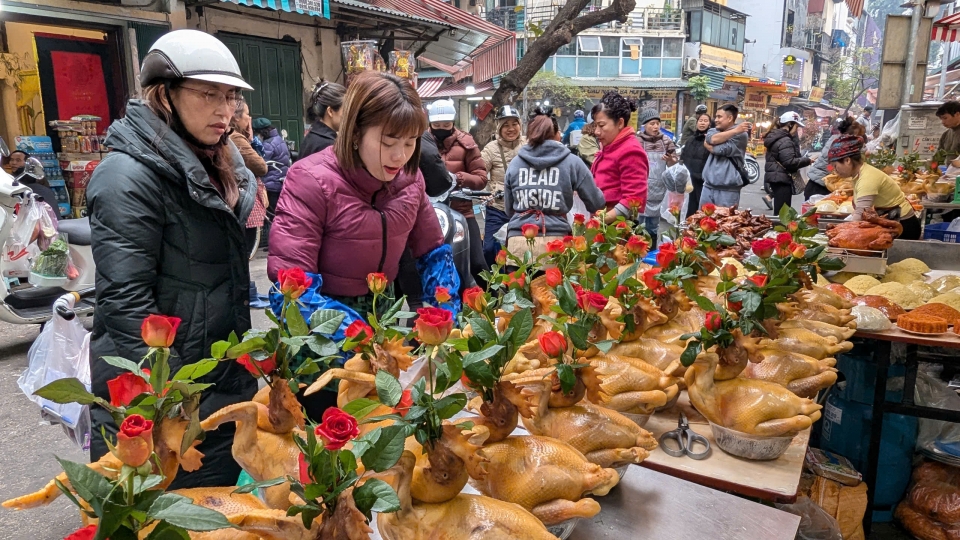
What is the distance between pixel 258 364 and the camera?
43.8 inches

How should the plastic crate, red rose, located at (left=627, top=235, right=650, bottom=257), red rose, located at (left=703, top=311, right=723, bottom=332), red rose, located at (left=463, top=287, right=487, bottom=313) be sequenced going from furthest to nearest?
the plastic crate < red rose, located at (left=627, top=235, right=650, bottom=257) < red rose, located at (left=703, top=311, right=723, bottom=332) < red rose, located at (left=463, top=287, right=487, bottom=313)

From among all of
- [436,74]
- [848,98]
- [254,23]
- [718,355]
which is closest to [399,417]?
[718,355]

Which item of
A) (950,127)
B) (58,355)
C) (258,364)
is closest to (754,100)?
(950,127)

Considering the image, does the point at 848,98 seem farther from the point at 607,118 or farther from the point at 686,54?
the point at 607,118

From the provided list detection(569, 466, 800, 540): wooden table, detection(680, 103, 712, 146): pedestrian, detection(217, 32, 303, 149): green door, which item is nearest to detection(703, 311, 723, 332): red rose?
detection(569, 466, 800, 540): wooden table

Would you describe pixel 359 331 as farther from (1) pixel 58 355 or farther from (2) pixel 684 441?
(1) pixel 58 355

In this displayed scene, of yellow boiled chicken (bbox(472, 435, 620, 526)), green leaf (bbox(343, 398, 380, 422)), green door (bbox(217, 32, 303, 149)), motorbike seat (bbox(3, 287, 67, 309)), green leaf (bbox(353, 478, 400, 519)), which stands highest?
green door (bbox(217, 32, 303, 149))

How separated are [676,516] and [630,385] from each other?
33cm

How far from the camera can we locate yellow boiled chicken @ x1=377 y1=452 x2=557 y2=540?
0.96 meters

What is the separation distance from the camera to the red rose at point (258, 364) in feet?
3.61

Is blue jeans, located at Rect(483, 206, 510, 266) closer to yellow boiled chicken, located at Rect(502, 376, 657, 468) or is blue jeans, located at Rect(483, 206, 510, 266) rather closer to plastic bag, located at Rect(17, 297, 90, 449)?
plastic bag, located at Rect(17, 297, 90, 449)

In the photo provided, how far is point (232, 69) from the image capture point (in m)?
1.60

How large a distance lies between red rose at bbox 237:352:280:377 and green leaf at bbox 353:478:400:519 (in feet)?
1.19

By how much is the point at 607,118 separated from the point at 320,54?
542cm
